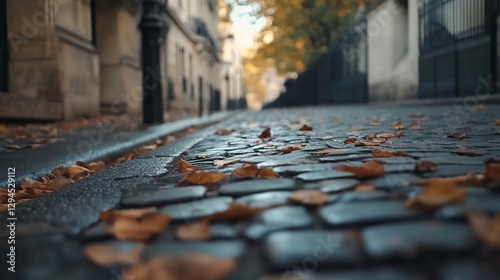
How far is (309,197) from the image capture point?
61.8 inches

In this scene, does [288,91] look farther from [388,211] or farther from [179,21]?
[388,211]

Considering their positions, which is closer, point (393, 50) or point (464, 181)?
point (464, 181)

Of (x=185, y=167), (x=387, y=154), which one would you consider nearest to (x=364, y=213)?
(x=387, y=154)

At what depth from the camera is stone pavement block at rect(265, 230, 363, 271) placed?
1062 millimetres

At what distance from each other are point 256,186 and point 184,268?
83 centimetres

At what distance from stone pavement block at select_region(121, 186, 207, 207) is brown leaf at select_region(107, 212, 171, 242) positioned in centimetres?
23

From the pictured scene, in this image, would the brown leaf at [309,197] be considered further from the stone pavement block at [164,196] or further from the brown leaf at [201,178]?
the brown leaf at [201,178]

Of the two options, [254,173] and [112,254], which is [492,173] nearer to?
[254,173]

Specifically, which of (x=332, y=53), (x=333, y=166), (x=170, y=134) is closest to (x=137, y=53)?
(x=170, y=134)

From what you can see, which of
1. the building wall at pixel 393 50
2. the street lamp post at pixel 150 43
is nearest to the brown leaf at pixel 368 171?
A: the street lamp post at pixel 150 43

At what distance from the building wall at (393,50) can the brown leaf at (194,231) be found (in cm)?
1219

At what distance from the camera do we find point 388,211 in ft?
4.43

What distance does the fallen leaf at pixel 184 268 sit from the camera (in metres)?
1.02

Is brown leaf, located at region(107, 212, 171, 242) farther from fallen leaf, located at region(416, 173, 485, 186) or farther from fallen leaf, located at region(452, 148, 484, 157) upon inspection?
fallen leaf, located at region(452, 148, 484, 157)
